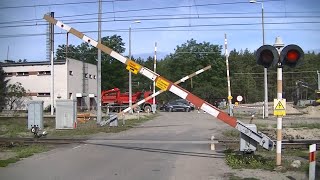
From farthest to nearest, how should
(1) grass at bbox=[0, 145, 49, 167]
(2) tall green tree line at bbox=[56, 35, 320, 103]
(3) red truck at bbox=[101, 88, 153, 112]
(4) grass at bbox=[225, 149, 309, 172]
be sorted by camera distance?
1. (2) tall green tree line at bbox=[56, 35, 320, 103]
2. (3) red truck at bbox=[101, 88, 153, 112]
3. (1) grass at bbox=[0, 145, 49, 167]
4. (4) grass at bbox=[225, 149, 309, 172]

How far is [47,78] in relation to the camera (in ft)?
201

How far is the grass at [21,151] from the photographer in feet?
43.5

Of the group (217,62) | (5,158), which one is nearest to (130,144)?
(5,158)

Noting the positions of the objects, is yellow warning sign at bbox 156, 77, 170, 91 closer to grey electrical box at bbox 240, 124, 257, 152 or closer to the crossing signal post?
grey electrical box at bbox 240, 124, 257, 152

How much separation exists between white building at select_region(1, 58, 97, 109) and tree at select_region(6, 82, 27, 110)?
71 centimetres

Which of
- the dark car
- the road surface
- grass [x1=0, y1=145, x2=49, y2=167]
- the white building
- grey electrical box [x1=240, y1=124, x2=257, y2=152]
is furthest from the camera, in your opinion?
the dark car

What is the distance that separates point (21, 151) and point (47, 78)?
47.1 meters

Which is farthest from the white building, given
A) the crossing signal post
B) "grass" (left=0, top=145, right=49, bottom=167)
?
the crossing signal post

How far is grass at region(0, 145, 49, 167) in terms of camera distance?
43.5 feet

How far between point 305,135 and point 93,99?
167 ft

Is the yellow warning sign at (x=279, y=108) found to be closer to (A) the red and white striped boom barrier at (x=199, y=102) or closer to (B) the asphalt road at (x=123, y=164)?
(A) the red and white striped boom barrier at (x=199, y=102)

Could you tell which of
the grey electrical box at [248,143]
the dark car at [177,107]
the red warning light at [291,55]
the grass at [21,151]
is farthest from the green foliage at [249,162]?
the dark car at [177,107]

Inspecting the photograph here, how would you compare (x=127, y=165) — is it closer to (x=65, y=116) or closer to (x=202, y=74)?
(x=65, y=116)

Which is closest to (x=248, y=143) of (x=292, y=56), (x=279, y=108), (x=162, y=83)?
(x=279, y=108)
